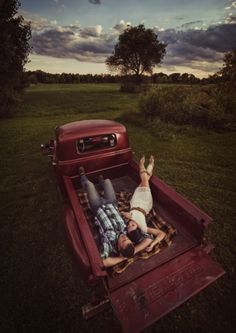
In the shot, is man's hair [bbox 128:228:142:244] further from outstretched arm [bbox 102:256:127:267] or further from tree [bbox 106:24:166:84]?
tree [bbox 106:24:166:84]

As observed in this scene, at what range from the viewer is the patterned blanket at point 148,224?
298 cm

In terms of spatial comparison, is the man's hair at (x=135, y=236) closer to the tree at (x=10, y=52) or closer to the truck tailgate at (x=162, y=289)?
the truck tailgate at (x=162, y=289)

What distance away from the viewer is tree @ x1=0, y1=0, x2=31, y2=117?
43.3ft

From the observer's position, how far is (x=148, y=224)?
12.6 ft

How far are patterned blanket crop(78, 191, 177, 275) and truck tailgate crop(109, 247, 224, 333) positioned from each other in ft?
0.92

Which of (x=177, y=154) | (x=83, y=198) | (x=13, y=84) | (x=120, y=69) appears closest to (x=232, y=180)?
(x=177, y=154)

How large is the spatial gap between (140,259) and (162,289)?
1.87 feet

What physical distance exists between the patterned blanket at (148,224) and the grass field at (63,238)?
669 millimetres

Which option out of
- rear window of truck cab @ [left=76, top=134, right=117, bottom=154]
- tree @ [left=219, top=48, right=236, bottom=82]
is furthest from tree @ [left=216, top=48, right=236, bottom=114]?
rear window of truck cab @ [left=76, top=134, right=117, bottom=154]

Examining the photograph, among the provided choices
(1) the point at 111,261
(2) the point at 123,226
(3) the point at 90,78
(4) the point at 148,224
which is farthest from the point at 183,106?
(3) the point at 90,78

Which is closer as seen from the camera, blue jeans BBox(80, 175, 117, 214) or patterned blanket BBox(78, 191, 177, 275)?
patterned blanket BBox(78, 191, 177, 275)

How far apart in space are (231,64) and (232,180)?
8.29 meters

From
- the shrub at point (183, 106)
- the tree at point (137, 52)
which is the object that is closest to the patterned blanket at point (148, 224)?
the shrub at point (183, 106)

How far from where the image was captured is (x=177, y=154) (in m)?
7.72
